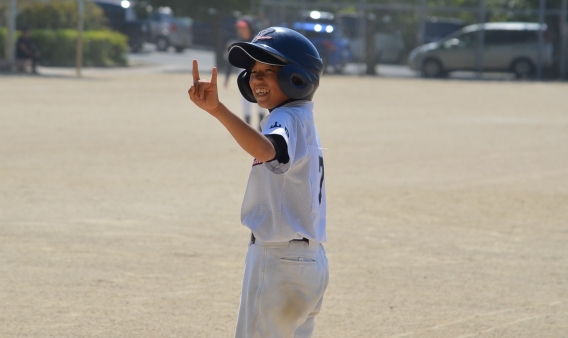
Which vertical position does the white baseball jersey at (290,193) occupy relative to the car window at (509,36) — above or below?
below

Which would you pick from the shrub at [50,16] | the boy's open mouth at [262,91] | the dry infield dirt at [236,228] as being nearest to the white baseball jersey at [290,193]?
the boy's open mouth at [262,91]

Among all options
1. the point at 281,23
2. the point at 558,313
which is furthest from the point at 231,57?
the point at 281,23

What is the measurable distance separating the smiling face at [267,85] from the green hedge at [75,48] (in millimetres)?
33540

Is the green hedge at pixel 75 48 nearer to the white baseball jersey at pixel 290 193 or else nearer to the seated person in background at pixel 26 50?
the seated person in background at pixel 26 50

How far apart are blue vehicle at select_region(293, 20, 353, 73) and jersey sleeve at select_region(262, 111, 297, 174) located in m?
32.1

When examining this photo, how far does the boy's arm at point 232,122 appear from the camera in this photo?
9.62ft

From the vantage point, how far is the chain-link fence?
34.1 m

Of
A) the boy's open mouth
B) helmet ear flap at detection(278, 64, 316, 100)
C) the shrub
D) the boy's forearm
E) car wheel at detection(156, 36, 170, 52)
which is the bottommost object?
the boy's forearm

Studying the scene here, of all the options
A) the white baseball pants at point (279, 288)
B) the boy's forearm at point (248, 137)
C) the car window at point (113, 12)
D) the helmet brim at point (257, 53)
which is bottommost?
the white baseball pants at point (279, 288)

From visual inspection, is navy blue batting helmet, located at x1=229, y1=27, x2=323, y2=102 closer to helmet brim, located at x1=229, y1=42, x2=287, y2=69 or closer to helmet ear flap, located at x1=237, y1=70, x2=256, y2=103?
helmet brim, located at x1=229, y1=42, x2=287, y2=69

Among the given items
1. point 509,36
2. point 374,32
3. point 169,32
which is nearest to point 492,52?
point 509,36

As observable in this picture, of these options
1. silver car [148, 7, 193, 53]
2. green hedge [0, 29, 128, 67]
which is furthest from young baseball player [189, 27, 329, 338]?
silver car [148, 7, 193, 53]

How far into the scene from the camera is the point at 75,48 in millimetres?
36188

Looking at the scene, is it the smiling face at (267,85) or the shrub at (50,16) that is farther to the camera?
the shrub at (50,16)
